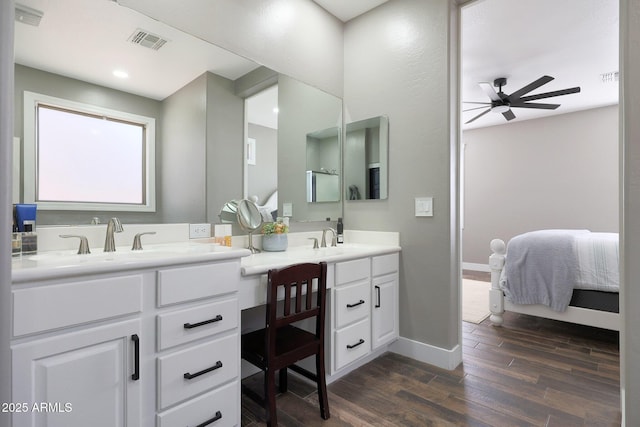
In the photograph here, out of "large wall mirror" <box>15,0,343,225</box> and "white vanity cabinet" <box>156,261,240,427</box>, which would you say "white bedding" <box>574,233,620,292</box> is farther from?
"white vanity cabinet" <box>156,261,240,427</box>

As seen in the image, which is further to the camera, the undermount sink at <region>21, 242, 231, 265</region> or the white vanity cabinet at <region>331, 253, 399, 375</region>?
the white vanity cabinet at <region>331, 253, 399, 375</region>

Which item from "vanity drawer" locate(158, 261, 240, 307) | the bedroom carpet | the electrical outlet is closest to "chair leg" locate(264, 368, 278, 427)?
"vanity drawer" locate(158, 261, 240, 307)

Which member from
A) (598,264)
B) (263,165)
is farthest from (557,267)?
(263,165)

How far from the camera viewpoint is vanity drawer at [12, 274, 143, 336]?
892 millimetres

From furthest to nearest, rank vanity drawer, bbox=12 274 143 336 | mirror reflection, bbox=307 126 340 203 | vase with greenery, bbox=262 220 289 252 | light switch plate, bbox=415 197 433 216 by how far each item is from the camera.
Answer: mirror reflection, bbox=307 126 340 203 < light switch plate, bbox=415 197 433 216 < vase with greenery, bbox=262 220 289 252 < vanity drawer, bbox=12 274 143 336

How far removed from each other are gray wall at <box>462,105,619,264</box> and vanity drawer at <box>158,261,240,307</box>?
17.7 ft

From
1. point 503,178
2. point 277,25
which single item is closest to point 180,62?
point 277,25

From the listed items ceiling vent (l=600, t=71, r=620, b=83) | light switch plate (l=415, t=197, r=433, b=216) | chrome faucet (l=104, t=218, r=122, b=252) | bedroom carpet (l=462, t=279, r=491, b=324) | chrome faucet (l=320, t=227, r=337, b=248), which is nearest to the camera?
chrome faucet (l=104, t=218, r=122, b=252)

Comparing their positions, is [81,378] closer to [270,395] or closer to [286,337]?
[270,395]

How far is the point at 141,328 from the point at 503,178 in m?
5.84

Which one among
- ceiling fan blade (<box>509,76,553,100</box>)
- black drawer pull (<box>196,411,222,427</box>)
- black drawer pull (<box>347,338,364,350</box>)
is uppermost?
ceiling fan blade (<box>509,76,553,100</box>)

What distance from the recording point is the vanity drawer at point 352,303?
1871 millimetres

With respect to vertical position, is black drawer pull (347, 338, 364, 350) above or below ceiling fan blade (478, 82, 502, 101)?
below

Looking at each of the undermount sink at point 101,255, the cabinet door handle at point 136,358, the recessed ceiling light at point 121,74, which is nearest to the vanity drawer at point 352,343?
the undermount sink at point 101,255
